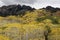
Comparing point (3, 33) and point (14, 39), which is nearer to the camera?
point (14, 39)

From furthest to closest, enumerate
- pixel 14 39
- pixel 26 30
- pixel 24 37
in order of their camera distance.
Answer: pixel 26 30 → pixel 24 37 → pixel 14 39

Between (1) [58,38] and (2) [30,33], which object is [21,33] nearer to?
(2) [30,33]

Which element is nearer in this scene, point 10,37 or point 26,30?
point 10,37

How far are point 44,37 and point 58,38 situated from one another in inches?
226

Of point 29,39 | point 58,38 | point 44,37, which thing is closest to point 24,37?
point 29,39

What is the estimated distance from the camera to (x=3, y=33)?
81688 mm

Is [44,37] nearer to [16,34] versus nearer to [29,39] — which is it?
[29,39]

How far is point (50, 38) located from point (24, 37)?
32.9ft

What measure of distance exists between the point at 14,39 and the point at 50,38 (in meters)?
14.2

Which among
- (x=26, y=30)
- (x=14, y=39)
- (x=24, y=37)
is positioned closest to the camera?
(x=14, y=39)

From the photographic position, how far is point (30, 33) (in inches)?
3189

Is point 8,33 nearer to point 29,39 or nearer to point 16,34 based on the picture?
point 16,34

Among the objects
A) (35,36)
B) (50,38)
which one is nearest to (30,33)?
(35,36)

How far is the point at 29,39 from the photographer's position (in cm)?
7731
